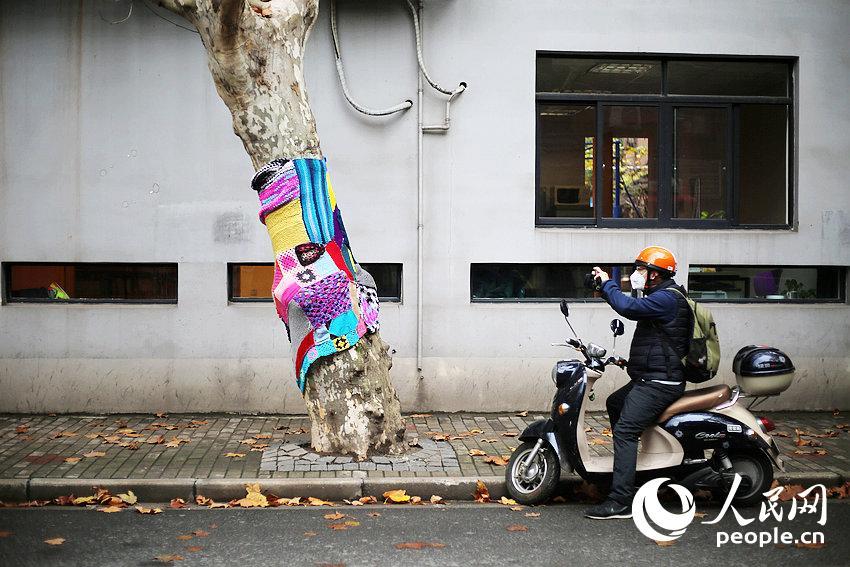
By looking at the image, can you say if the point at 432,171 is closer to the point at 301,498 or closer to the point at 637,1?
the point at 637,1

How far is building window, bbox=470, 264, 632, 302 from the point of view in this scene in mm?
10312

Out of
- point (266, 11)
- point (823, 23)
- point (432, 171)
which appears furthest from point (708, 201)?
point (266, 11)

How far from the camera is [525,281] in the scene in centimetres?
1034

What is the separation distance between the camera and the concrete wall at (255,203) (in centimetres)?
1001

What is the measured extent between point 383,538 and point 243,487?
5.09 ft

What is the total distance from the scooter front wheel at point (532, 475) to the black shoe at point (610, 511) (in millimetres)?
404

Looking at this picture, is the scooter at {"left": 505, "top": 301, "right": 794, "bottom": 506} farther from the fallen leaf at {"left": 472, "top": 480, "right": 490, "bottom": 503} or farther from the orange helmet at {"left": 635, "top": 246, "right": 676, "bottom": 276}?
the orange helmet at {"left": 635, "top": 246, "right": 676, "bottom": 276}

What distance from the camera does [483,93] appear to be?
10.2 metres

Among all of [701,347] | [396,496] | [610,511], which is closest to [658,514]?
[610,511]

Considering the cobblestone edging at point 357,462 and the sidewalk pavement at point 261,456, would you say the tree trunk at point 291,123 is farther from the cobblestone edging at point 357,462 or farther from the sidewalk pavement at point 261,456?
the sidewalk pavement at point 261,456

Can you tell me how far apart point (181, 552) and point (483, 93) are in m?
6.40

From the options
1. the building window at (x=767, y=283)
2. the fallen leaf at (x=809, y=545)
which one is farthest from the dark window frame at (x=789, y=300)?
the fallen leaf at (x=809, y=545)

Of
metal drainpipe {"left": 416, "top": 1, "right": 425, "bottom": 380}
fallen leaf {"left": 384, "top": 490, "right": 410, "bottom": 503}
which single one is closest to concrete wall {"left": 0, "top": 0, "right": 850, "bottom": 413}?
metal drainpipe {"left": 416, "top": 1, "right": 425, "bottom": 380}

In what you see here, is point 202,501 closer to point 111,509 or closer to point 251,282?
point 111,509
